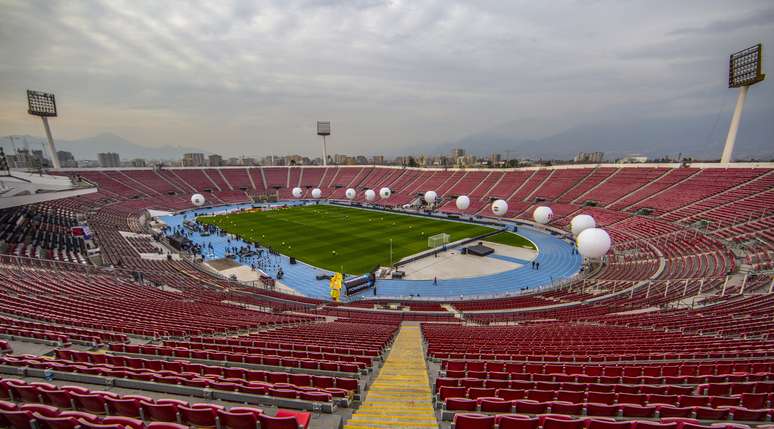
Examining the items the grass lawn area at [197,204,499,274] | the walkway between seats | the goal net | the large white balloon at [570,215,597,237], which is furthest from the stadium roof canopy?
the large white balloon at [570,215,597,237]

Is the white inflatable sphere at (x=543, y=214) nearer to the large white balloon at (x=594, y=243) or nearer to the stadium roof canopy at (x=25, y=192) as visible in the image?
the large white balloon at (x=594, y=243)

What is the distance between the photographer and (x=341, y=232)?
49.0m

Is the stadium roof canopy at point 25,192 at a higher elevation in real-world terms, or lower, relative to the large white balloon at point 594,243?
higher

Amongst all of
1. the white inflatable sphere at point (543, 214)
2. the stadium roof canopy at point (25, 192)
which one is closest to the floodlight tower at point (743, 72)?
the white inflatable sphere at point (543, 214)

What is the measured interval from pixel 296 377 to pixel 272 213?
6084 cm

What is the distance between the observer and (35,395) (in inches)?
209

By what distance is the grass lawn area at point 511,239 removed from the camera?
43.1 meters

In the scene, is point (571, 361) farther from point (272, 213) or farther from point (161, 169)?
point (161, 169)

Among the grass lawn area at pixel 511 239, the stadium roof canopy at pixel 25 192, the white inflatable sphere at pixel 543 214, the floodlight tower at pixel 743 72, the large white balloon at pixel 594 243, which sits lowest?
the grass lawn area at pixel 511 239

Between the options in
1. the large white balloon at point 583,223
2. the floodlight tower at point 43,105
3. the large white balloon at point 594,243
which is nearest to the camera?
the large white balloon at point 594,243

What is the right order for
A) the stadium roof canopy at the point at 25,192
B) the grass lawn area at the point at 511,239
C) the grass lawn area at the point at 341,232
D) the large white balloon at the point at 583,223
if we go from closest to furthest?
the stadium roof canopy at the point at 25,192 < the large white balloon at the point at 583,223 < the grass lawn area at the point at 341,232 < the grass lawn area at the point at 511,239

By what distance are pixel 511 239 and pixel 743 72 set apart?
3510cm

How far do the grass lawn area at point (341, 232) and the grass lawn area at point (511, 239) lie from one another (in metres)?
2.59

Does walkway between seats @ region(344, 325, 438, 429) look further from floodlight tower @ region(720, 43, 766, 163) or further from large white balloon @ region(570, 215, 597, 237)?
floodlight tower @ region(720, 43, 766, 163)
